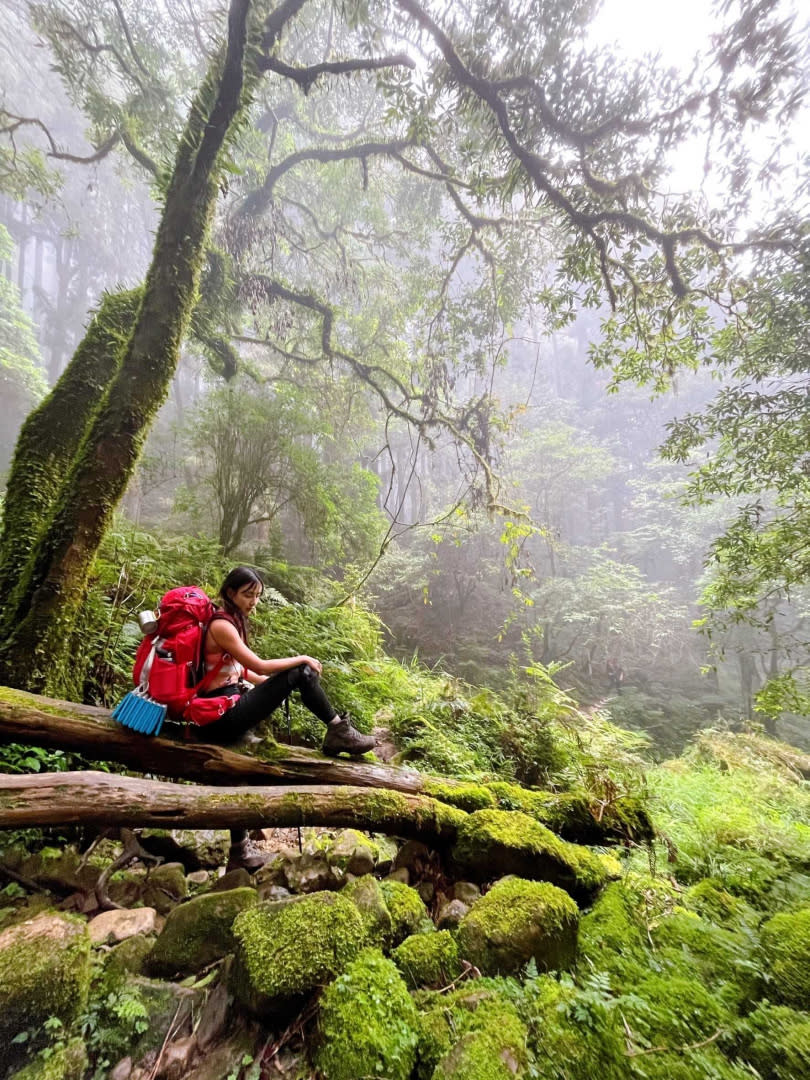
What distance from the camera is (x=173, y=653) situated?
8.28 ft

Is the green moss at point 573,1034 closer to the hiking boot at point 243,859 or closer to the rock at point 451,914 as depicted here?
the rock at point 451,914

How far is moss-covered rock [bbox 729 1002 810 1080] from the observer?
56.0 inches

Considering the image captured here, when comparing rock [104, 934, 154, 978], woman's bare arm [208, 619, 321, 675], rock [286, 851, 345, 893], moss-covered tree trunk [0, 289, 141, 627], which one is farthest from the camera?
moss-covered tree trunk [0, 289, 141, 627]

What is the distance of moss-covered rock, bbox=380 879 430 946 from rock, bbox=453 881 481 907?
365mm

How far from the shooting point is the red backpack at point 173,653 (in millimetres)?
2500

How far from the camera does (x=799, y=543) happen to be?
15.6ft

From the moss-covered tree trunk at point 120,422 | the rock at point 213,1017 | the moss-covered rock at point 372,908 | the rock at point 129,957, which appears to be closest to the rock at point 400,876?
the moss-covered rock at point 372,908

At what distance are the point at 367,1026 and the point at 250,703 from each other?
165cm

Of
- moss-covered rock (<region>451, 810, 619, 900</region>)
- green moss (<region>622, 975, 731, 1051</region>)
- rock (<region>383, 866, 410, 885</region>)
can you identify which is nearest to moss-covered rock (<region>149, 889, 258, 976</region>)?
rock (<region>383, 866, 410, 885</region>)

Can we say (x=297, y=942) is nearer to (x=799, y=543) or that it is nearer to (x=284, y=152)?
(x=799, y=543)

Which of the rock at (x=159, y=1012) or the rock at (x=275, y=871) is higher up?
the rock at (x=275, y=871)

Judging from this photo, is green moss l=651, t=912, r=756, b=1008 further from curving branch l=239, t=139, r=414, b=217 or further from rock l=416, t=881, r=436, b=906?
curving branch l=239, t=139, r=414, b=217

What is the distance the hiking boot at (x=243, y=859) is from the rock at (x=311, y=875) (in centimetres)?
38

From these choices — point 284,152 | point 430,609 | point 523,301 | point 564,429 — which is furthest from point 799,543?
point 564,429
